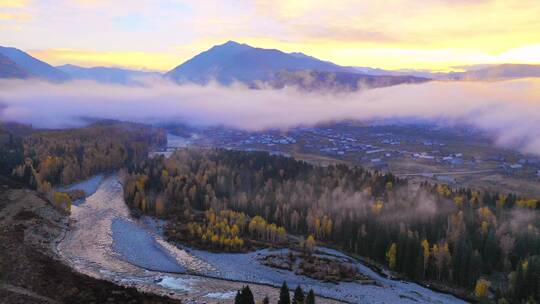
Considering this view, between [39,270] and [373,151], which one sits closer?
[39,270]

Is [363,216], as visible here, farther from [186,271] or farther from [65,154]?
[65,154]

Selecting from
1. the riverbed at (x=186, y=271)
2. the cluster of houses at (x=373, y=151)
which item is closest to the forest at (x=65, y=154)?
the riverbed at (x=186, y=271)

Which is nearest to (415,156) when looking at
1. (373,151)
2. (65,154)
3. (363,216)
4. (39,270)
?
(373,151)

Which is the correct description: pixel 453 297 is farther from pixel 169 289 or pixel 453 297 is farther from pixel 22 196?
pixel 22 196

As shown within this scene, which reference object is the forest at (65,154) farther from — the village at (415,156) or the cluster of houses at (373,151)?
the village at (415,156)

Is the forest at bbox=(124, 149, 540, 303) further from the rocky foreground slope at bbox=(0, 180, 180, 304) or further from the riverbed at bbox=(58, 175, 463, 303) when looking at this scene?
the rocky foreground slope at bbox=(0, 180, 180, 304)

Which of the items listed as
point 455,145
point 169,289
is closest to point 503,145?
point 455,145
